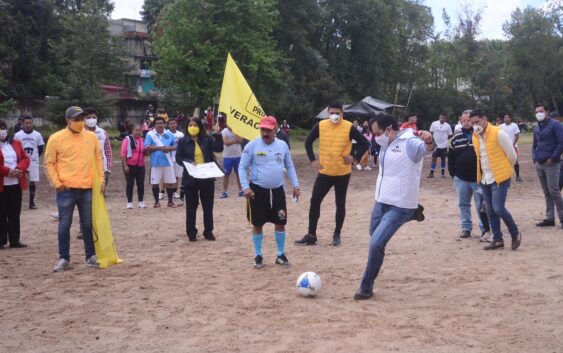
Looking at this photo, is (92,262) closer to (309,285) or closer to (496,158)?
(309,285)

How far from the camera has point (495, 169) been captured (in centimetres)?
878

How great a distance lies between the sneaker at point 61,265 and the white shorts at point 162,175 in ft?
18.3

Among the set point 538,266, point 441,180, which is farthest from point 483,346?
point 441,180

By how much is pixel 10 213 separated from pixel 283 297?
5.27m

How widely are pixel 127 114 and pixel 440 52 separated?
34513mm

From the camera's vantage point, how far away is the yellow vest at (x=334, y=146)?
9461 mm

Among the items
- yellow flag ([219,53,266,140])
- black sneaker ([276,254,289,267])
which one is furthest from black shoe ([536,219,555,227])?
yellow flag ([219,53,266,140])

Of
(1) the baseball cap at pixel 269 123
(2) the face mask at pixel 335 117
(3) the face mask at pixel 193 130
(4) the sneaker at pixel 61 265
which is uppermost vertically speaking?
(2) the face mask at pixel 335 117

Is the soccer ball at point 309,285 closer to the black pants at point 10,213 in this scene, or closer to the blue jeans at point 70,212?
the blue jeans at point 70,212

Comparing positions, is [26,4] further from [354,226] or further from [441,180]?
[354,226]

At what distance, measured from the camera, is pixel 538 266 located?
313 inches

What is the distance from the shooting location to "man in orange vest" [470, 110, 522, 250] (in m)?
8.76

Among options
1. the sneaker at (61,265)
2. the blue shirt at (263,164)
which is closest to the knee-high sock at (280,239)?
the blue shirt at (263,164)

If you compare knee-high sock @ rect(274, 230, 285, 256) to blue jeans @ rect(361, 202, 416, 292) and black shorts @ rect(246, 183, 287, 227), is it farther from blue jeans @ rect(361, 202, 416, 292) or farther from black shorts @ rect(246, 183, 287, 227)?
blue jeans @ rect(361, 202, 416, 292)
